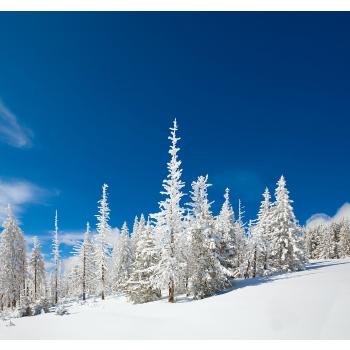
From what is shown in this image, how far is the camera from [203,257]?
35.1m

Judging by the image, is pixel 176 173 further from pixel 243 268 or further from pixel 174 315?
pixel 243 268

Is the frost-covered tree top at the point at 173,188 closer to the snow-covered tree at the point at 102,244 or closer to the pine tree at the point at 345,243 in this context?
the snow-covered tree at the point at 102,244

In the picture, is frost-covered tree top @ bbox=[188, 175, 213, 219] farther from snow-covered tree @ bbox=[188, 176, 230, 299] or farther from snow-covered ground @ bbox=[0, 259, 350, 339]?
snow-covered ground @ bbox=[0, 259, 350, 339]

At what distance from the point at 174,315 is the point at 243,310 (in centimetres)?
478

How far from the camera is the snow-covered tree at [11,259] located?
4991 cm

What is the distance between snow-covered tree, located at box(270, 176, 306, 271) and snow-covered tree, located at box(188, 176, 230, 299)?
12.3 metres

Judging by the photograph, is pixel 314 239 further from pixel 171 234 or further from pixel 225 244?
pixel 171 234

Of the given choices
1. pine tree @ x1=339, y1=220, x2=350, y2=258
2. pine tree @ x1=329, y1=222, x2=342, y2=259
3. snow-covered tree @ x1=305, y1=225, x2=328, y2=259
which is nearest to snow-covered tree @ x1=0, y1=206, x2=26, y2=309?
pine tree @ x1=329, y1=222, x2=342, y2=259

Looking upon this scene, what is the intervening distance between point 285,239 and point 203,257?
629 inches

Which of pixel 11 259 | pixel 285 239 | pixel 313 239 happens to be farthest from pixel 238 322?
pixel 313 239

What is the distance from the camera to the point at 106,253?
56500mm

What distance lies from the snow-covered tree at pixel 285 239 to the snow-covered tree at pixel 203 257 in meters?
12.3

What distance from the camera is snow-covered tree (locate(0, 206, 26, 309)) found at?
49.9 metres
